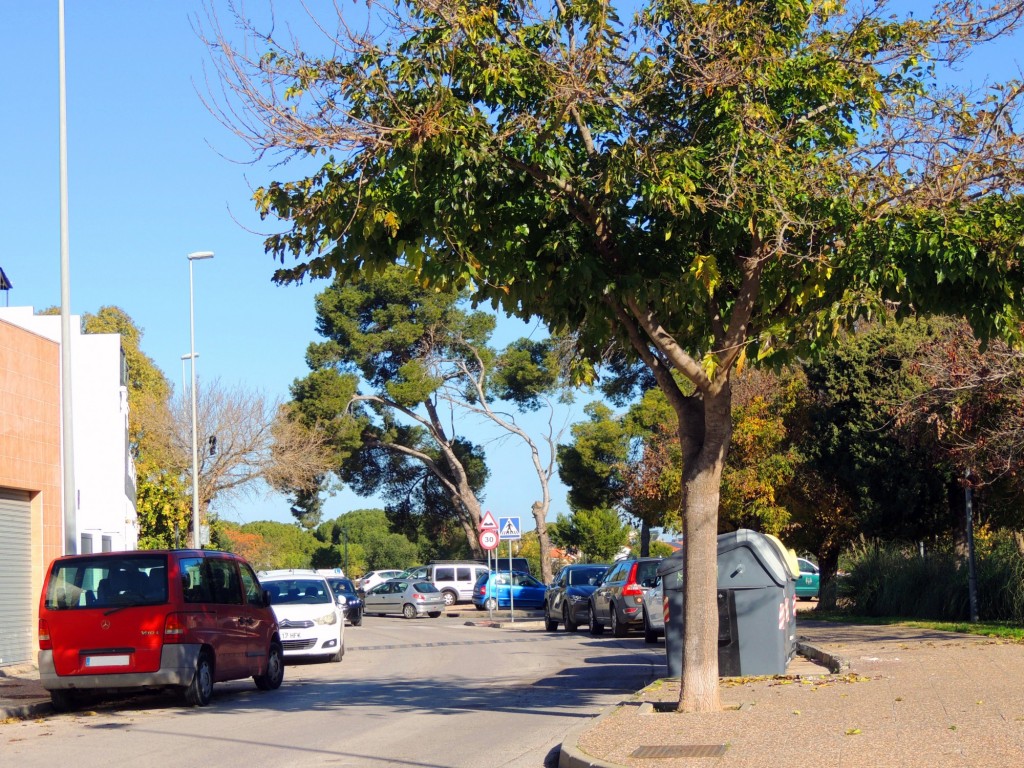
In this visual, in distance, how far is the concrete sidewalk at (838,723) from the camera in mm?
8531

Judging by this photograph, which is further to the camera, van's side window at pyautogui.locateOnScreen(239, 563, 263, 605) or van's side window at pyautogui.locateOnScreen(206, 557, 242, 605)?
van's side window at pyautogui.locateOnScreen(239, 563, 263, 605)

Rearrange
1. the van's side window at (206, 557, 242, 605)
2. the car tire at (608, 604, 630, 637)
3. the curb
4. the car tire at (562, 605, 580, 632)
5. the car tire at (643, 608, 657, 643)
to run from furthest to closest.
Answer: the car tire at (562, 605, 580, 632) → the car tire at (608, 604, 630, 637) → the car tire at (643, 608, 657, 643) → the van's side window at (206, 557, 242, 605) → the curb

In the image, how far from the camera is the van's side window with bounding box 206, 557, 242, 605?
1542 cm

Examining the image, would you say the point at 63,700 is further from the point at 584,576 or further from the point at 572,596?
the point at 584,576

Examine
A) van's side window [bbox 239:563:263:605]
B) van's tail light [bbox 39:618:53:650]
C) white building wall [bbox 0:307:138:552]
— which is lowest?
van's tail light [bbox 39:618:53:650]

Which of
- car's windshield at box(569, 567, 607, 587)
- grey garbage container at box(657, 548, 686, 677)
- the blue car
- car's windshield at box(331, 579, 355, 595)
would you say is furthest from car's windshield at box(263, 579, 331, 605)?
the blue car

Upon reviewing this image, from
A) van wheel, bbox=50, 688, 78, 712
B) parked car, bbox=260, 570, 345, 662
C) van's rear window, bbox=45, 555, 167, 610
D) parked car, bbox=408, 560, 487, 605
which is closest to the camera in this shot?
van's rear window, bbox=45, 555, 167, 610

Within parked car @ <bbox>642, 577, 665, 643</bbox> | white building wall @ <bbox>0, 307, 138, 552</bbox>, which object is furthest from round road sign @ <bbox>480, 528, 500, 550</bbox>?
parked car @ <bbox>642, 577, 665, 643</bbox>

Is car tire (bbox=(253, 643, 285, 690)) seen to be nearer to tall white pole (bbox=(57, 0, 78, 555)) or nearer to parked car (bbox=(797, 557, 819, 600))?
tall white pole (bbox=(57, 0, 78, 555))

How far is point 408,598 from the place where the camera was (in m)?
44.0

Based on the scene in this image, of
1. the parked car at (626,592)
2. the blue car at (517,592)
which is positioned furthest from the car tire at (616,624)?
the blue car at (517,592)

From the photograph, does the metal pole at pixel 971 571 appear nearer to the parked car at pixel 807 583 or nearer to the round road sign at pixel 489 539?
the parked car at pixel 807 583

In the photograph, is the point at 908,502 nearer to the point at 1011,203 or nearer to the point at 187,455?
the point at 1011,203

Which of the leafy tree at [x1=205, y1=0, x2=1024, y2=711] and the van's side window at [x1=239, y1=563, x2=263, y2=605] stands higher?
the leafy tree at [x1=205, y1=0, x2=1024, y2=711]
